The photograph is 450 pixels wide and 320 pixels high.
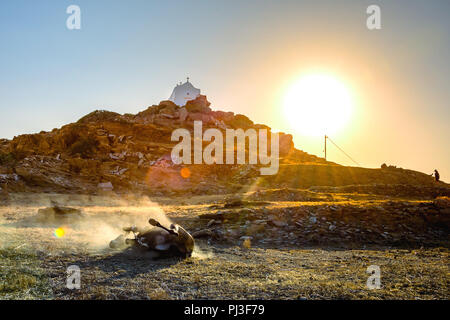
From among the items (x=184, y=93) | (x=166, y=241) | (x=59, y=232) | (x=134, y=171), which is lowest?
(x=59, y=232)

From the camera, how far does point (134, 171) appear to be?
30906 mm

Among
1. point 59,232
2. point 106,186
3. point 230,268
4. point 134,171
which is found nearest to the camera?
point 230,268

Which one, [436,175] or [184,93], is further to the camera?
[184,93]

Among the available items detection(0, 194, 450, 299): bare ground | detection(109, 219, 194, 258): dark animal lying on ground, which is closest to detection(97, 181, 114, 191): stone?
detection(0, 194, 450, 299): bare ground

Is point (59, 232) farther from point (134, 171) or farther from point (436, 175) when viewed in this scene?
point (436, 175)

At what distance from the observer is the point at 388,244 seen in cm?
879

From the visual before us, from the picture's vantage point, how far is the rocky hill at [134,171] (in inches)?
940

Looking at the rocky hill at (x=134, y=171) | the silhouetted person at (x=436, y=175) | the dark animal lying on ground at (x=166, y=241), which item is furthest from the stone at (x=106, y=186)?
the silhouetted person at (x=436, y=175)

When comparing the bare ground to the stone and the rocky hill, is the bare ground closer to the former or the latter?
the rocky hill

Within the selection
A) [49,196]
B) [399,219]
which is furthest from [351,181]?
[49,196]

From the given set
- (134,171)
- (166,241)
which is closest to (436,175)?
(134,171)

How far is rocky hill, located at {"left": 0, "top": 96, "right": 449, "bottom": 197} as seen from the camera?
23.9 meters

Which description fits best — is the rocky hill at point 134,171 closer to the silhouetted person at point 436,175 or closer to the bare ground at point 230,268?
the silhouetted person at point 436,175

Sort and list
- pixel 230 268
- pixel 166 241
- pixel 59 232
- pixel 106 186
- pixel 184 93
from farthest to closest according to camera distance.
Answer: pixel 184 93 < pixel 106 186 < pixel 59 232 < pixel 166 241 < pixel 230 268
